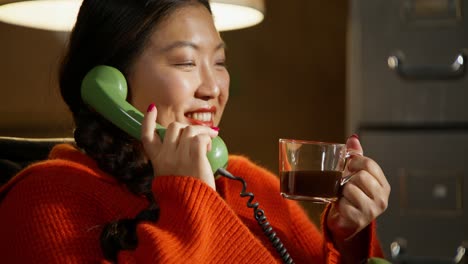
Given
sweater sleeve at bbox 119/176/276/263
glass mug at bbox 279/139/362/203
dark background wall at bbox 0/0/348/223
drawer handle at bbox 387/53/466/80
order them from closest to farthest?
sweater sleeve at bbox 119/176/276/263, glass mug at bbox 279/139/362/203, drawer handle at bbox 387/53/466/80, dark background wall at bbox 0/0/348/223

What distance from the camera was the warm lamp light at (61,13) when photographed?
1606mm

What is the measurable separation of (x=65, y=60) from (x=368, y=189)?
23.4 inches

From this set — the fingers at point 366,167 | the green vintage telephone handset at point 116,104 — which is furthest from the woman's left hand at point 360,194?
the green vintage telephone handset at point 116,104

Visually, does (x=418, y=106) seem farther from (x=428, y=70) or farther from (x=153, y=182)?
(x=153, y=182)

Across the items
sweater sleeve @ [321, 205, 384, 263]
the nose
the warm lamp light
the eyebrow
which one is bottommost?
sweater sleeve @ [321, 205, 384, 263]

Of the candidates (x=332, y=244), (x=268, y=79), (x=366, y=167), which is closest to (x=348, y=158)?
(x=366, y=167)

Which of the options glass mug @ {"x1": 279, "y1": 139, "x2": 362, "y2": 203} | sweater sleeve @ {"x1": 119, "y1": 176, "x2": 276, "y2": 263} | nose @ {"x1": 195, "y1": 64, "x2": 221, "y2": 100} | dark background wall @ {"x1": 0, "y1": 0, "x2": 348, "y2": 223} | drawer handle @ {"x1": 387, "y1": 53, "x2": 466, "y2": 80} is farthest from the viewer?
dark background wall @ {"x1": 0, "y1": 0, "x2": 348, "y2": 223}

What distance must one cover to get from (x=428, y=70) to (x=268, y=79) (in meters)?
0.75

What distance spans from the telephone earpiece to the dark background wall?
3.30 feet

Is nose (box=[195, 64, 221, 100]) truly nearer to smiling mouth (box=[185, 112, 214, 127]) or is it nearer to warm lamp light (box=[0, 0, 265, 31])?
smiling mouth (box=[185, 112, 214, 127])

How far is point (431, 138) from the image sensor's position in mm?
1606

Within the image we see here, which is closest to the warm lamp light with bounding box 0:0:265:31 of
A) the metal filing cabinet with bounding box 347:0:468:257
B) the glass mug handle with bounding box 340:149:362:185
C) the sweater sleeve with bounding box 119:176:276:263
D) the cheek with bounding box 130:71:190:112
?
the metal filing cabinet with bounding box 347:0:468:257

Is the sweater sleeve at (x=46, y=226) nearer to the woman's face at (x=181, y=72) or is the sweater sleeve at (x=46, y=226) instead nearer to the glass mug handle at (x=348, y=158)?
the woman's face at (x=181, y=72)

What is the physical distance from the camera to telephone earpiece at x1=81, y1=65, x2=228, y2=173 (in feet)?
3.99
